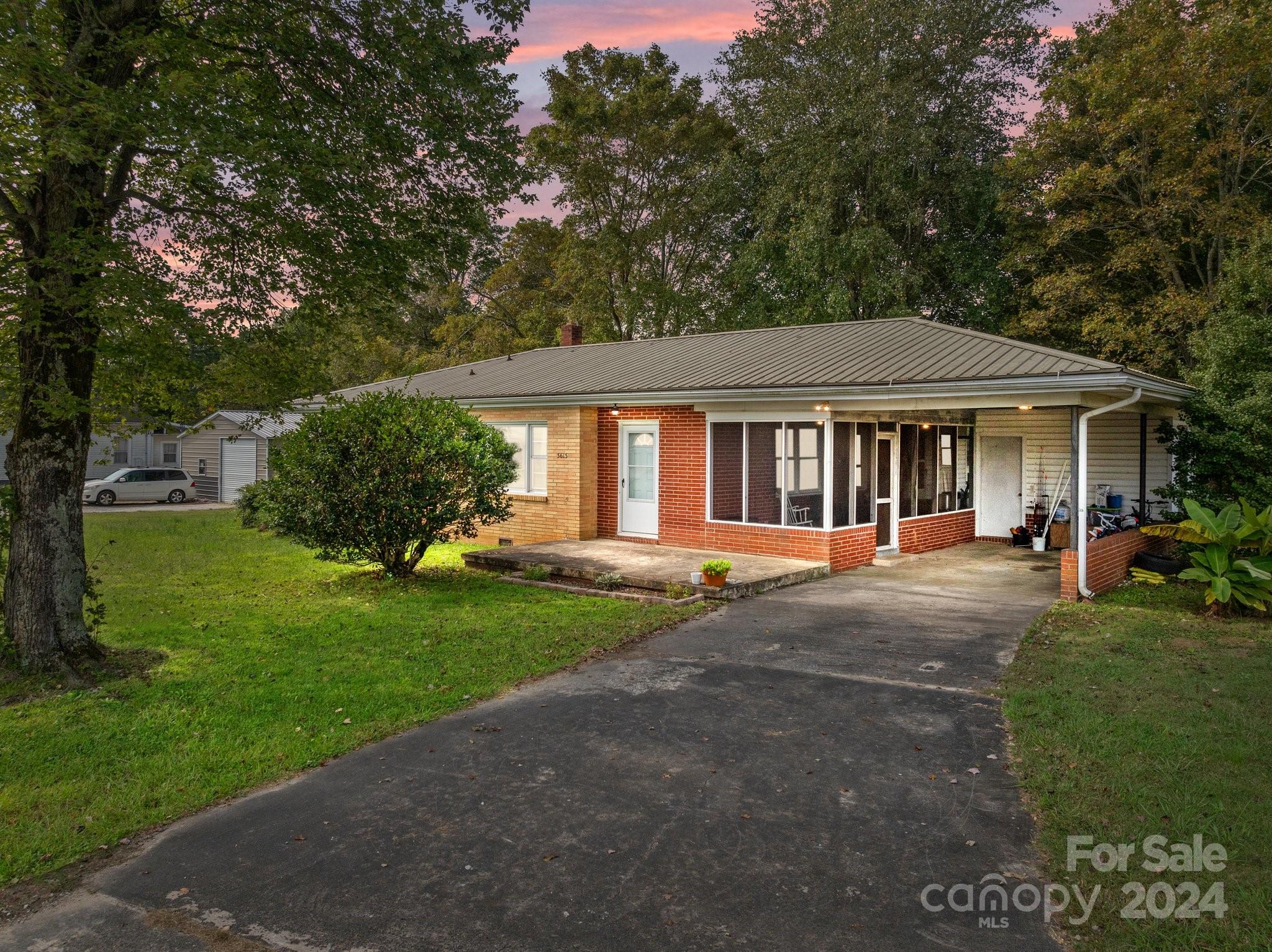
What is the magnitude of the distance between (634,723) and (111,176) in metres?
6.67

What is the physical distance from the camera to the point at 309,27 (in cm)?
841

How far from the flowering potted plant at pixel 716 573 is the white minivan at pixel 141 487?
2516cm

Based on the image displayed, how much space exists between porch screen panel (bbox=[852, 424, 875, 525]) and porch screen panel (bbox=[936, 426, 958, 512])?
2485 millimetres

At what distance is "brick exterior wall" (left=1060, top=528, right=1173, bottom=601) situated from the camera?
32.8 ft

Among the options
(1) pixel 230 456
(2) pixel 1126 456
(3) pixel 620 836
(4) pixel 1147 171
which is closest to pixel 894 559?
(2) pixel 1126 456

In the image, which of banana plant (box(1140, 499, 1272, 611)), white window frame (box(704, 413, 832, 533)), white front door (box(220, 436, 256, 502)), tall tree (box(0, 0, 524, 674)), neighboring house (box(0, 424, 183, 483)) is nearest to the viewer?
tall tree (box(0, 0, 524, 674))

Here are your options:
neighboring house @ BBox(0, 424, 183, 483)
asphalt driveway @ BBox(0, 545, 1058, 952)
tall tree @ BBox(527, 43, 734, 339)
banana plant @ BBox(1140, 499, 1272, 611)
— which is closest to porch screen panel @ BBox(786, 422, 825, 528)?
banana plant @ BBox(1140, 499, 1272, 611)

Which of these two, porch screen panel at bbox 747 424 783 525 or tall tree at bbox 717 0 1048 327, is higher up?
tall tree at bbox 717 0 1048 327

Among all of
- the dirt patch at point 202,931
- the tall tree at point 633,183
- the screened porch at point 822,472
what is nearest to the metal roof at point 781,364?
the screened porch at point 822,472

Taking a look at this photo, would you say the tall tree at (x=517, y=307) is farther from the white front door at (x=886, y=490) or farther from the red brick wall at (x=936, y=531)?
the white front door at (x=886, y=490)

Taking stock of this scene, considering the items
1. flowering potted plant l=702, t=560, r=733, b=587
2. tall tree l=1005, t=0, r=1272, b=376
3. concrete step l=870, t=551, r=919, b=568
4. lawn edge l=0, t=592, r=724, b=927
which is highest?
tall tree l=1005, t=0, r=1272, b=376

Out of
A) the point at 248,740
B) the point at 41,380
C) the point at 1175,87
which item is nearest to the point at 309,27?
the point at 41,380

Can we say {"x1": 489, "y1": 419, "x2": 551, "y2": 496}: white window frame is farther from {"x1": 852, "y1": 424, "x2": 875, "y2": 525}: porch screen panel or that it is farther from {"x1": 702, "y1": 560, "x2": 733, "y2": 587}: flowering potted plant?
{"x1": 852, "y1": 424, "x2": 875, "y2": 525}: porch screen panel

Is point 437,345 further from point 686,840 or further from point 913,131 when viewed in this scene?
point 686,840
